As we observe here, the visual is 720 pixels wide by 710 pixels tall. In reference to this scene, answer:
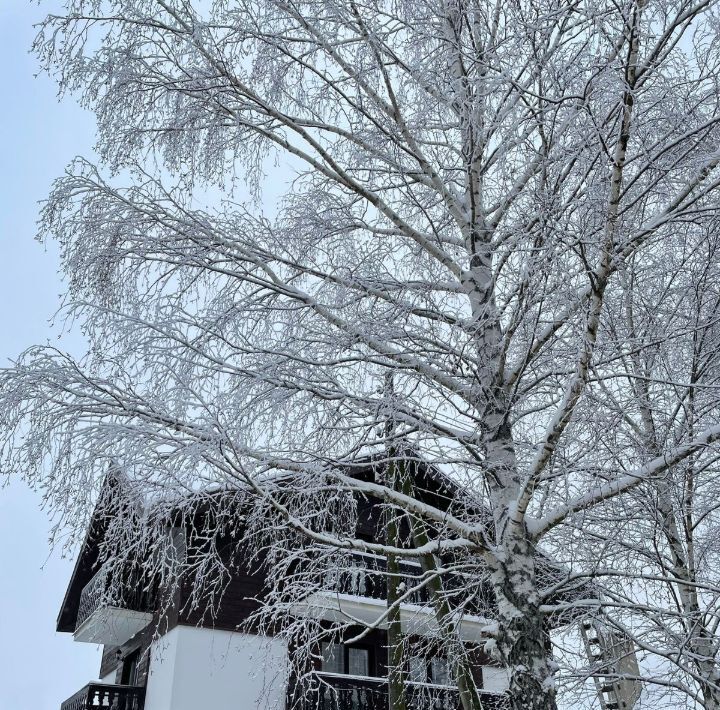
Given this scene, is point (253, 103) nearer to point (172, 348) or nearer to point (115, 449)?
point (172, 348)

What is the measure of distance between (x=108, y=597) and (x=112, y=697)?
42.3 feet

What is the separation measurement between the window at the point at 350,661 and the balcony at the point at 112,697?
12.8 feet

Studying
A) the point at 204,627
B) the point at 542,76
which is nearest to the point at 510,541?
the point at 542,76

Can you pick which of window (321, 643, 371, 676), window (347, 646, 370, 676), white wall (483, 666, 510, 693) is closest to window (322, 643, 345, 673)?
window (321, 643, 371, 676)

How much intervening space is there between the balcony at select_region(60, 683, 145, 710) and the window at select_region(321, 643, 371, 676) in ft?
12.8

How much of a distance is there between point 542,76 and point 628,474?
94.2 inches

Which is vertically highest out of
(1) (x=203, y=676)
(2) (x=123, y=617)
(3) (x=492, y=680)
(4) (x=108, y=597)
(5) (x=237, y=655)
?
(2) (x=123, y=617)

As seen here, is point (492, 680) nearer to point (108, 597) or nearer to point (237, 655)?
point (237, 655)

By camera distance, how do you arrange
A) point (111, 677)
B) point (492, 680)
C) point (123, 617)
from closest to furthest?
1. point (123, 617)
2. point (492, 680)
3. point (111, 677)

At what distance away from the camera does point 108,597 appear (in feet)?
15.9

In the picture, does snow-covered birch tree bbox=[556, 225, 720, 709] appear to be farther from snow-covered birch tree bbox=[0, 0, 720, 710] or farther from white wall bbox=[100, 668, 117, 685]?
white wall bbox=[100, 668, 117, 685]

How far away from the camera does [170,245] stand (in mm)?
5695

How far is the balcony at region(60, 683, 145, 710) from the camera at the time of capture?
15609mm

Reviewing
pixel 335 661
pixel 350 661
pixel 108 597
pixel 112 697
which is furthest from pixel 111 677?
pixel 108 597
